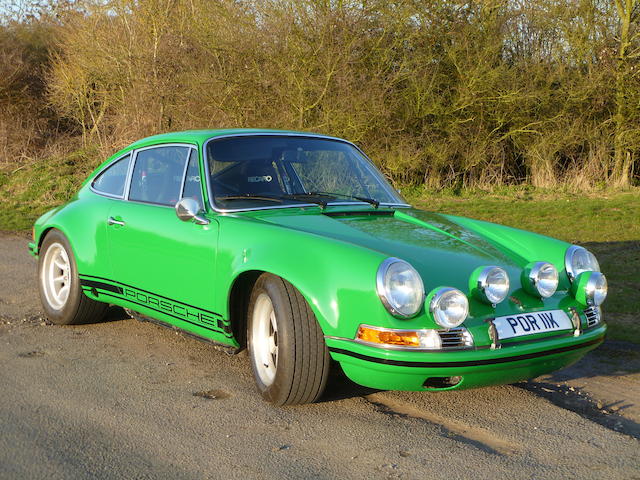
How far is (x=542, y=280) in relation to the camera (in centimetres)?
415

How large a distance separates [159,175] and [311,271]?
192cm

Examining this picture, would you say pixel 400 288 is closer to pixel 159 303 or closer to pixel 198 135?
pixel 159 303

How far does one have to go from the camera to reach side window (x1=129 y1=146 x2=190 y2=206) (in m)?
5.19

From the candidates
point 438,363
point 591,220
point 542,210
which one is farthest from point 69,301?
point 542,210

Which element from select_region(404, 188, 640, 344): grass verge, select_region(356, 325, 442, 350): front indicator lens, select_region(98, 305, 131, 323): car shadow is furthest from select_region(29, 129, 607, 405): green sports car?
select_region(404, 188, 640, 344): grass verge

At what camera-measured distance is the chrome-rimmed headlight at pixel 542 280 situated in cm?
414

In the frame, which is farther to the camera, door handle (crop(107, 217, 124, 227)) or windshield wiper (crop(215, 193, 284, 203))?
door handle (crop(107, 217, 124, 227))

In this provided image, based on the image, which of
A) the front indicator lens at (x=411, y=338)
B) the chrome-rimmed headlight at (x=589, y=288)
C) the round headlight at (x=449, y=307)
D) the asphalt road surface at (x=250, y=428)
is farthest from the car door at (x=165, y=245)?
the chrome-rimmed headlight at (x=589, y=288)

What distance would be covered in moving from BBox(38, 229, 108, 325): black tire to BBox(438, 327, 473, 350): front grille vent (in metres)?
3.08

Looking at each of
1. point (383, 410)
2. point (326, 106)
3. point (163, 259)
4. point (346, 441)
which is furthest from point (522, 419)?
point (326, 106)

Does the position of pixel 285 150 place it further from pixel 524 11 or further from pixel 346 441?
pixel 524 11

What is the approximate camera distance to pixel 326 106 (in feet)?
51.8

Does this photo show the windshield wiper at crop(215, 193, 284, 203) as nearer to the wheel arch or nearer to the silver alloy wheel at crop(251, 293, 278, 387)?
the wheel arch

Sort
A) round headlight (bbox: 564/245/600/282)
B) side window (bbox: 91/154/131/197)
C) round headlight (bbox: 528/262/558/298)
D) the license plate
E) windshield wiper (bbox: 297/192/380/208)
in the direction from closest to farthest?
the license plate → round headlight (bbox: 528/262/558/298) → round headlight (bbox: 564/245/600/282) → windshield wiper (bbox: 297/192/380/208) → side window (bbox: 91/154/131/197)
